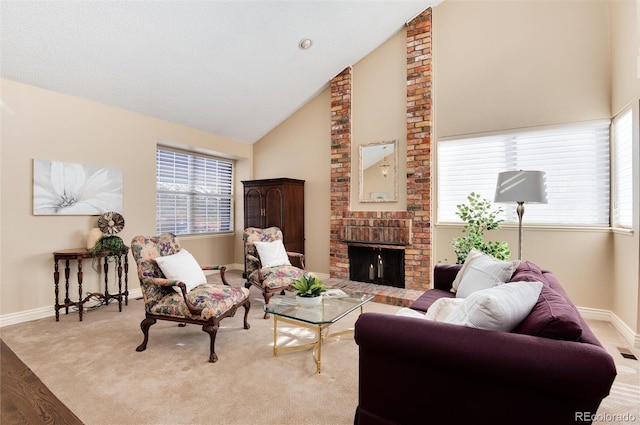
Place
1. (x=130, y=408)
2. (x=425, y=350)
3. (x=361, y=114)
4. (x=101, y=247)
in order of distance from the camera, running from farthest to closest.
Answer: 1. (x=361, y=114)
2. (x=101, y=247)
3. (x=130, y=408)
4. (x=425, y=350)

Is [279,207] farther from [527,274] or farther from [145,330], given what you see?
[527,274]

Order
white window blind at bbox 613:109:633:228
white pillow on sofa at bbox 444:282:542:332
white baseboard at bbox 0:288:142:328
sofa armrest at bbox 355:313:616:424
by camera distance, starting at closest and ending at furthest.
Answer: sofa armrest at bbox 355:313:616:424 < white pillow on sofa at bbox 444:282:542:332 < white window blind at bbox 613:109:633:228 < white baseboard at bbox 0:288:142:328

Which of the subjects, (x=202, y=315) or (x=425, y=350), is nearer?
(x=425, y=350)

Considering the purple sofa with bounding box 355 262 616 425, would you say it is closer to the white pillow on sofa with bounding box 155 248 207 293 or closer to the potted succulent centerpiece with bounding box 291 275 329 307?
the potted succulent centerpiece with bounding box 291 275 329 307

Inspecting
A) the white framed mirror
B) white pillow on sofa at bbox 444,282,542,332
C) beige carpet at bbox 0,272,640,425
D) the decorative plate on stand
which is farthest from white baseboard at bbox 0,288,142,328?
white pillow on sofa at bbox 444,282,542,332

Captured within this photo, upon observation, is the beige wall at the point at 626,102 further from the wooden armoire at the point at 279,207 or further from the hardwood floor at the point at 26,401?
the hardwood floor at the point at 26,401

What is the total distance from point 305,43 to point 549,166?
338 cm

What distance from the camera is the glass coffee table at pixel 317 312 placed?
2324 mm

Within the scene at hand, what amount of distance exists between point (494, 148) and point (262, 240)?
3268 mm

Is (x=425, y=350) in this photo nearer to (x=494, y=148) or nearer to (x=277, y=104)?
(x=494, y=148)

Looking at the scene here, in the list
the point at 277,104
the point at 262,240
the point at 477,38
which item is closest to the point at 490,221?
the point at 477,38

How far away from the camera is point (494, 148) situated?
4.09 metres

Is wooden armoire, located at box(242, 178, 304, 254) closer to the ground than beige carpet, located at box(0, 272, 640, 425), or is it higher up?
higher up

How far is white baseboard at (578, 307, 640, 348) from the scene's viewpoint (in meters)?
2.77
